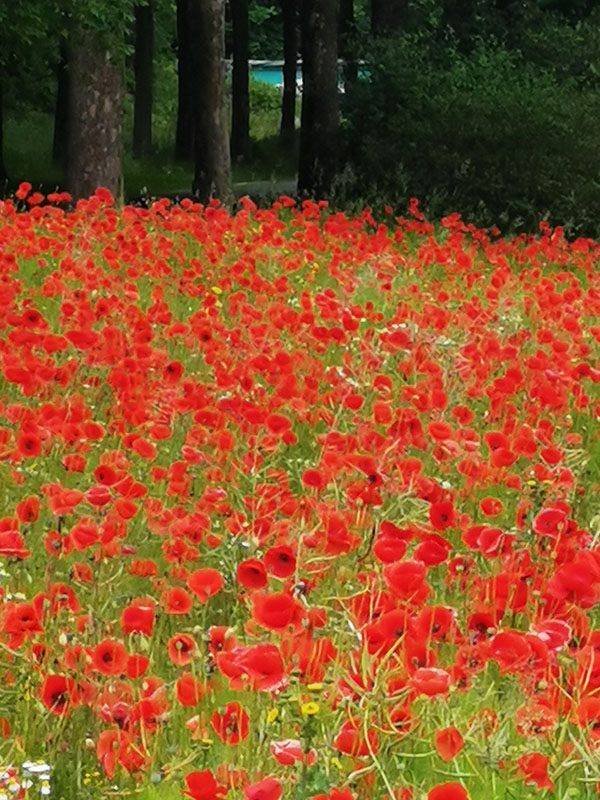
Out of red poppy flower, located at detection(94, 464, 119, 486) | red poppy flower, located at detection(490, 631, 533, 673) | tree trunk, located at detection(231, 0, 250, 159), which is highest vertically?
red poppy flower, located at detection(490, 631, 533, 673)

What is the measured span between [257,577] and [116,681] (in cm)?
44

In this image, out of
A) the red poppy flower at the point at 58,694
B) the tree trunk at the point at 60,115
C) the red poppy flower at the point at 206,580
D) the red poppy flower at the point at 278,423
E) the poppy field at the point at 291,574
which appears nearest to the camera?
the poppy field at the point at 291,574

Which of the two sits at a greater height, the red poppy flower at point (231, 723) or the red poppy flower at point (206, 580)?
the red poppy flower at point (206, 580)

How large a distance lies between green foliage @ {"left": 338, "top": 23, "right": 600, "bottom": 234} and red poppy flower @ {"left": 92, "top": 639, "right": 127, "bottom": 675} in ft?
46.1

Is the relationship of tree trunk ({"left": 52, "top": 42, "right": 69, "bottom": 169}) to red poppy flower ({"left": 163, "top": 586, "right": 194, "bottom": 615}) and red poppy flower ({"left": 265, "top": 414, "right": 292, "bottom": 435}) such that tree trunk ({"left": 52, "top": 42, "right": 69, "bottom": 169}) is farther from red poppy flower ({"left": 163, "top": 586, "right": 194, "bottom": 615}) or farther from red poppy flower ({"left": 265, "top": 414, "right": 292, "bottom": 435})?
red poppy flower ({"left": 163, "top": 586, "right": 194, "bottom": 615})

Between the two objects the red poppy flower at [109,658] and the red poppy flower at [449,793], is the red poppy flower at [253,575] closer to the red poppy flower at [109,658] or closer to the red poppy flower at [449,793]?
the red poppy flower at [109,658]

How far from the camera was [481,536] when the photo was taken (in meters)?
3.31

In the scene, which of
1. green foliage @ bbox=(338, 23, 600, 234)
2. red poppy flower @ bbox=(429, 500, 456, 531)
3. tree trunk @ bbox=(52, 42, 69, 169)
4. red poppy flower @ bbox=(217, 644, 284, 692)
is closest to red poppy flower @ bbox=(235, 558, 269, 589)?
red poppy flower @ bbox=(217, 644, 284, 692)

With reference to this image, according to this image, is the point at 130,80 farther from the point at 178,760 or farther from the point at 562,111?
the point at 178,760

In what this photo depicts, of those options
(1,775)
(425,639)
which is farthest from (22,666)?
(425,639)

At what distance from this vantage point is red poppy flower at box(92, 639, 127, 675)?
9.21ft

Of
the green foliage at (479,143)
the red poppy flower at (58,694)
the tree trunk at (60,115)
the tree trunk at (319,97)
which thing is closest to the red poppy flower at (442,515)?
the red poppy flower at (58,694)

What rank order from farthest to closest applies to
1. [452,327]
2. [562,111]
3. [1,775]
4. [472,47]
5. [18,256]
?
[472,47] < [562,111] < [18,256] < [452,327] < [1,775]

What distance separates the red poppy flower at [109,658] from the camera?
Result: 2.81 metres
